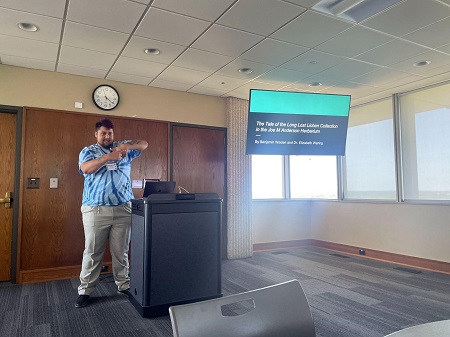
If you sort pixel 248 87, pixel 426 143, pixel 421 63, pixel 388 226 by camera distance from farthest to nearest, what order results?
pixel 388 226
pixel 248 87
pixel 426 143
pixel 421 63

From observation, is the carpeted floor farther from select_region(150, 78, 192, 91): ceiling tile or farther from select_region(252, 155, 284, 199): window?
select_region(150, 78, 192, 91): ceiling tile

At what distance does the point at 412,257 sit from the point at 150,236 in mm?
3978

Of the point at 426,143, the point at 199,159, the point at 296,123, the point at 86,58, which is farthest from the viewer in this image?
the point at 199,159

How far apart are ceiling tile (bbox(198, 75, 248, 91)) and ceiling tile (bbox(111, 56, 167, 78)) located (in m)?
0.72

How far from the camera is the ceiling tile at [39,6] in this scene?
256 cm

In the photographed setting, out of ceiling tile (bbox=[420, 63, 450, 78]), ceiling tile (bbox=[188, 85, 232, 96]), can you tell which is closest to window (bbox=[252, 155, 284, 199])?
ceiling tile (bbox=[188, 85, 232, 96])

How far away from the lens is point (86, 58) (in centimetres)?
370

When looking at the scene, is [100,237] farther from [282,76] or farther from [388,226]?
[388,226]

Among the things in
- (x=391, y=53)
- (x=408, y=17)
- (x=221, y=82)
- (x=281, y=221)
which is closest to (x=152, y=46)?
(x=221, y=82)

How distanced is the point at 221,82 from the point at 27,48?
7.79ft

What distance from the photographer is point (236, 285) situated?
3674 mm

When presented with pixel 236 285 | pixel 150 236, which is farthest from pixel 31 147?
pixel 236 285

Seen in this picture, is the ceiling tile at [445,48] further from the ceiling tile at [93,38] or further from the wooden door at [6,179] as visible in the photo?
the wooden door at [6,179]

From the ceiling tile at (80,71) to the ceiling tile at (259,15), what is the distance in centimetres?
203
